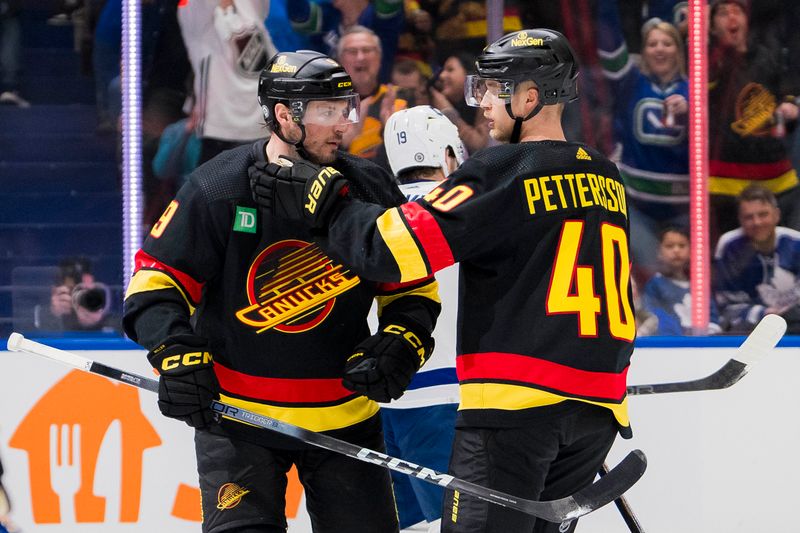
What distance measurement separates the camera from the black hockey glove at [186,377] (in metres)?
2.33

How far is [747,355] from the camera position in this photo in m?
2.62

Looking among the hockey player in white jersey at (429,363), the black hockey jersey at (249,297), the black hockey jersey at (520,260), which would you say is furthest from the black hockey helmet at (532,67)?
the hockey player in white jersey at (429,363)

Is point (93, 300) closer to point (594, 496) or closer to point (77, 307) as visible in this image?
point (77, 307)

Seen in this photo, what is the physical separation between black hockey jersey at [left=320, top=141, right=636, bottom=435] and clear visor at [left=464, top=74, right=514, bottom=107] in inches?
4.2

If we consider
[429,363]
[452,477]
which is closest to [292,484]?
[429,363]

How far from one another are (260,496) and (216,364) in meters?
0.28

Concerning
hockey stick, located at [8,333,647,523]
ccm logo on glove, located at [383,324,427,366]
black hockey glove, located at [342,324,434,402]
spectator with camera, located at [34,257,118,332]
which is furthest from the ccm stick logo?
spectator with camera, located at [34,257,118,332]

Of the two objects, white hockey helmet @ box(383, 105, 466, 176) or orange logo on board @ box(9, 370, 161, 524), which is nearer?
white hockey helmet @ box(383, 105, 466, 176)

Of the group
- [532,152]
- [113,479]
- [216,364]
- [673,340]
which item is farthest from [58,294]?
[532,152]

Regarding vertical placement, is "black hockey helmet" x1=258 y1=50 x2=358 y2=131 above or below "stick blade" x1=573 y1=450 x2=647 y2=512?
above

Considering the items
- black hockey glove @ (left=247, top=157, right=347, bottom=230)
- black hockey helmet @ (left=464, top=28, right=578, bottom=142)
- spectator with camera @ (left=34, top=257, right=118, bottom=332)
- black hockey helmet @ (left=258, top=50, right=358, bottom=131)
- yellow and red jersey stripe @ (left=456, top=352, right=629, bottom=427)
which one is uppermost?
black hockey helmet @ (left=464, top=28, right=578, bottom=142)

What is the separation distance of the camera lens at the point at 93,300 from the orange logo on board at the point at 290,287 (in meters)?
1.62

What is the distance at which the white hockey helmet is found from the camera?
2.96 metres

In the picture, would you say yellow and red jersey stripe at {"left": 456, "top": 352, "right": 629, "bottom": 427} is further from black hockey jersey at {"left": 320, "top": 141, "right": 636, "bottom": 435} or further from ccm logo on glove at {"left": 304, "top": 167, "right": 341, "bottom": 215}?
ccm logo on glove at {"left": 304, "top": 167, "right": 341, "bottom": 215}
